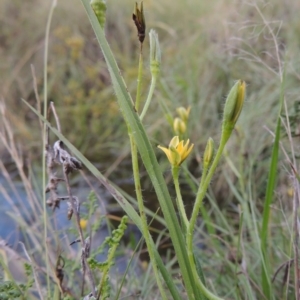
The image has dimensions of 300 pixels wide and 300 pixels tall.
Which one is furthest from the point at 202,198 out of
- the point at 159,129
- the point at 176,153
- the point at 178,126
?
the point at 159,129

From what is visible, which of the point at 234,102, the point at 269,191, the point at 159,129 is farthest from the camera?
the point at 159,129

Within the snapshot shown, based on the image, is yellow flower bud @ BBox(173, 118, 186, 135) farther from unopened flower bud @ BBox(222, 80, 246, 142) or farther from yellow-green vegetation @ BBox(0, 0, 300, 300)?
unopened flower bud @ BBox(222, 80, 246, 142)

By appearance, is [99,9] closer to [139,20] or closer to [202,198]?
[139,20]

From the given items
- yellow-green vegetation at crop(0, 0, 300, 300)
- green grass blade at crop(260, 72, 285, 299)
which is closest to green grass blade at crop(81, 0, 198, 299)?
yellow-green vegetation at crop(0, 0, 300, 300)

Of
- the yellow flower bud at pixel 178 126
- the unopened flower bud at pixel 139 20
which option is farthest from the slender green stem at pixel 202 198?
the yellow flower bud at pixel 178 126

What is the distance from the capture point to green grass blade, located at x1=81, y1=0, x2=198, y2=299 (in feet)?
1.33

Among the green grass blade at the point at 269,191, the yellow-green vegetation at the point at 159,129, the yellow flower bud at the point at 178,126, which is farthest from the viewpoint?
the yellow-green vegetation at the point at 159,129

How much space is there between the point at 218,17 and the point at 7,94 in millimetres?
1265

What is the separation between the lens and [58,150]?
472 millimetres

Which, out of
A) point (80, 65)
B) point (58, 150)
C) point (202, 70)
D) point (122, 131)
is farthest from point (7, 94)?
point (58, 150)

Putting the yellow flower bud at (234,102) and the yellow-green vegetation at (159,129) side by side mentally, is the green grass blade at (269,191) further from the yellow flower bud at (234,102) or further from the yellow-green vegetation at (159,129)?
the yellow flower bud at (234,102)

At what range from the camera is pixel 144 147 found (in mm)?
409

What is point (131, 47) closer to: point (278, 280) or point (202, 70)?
point (202, 70)

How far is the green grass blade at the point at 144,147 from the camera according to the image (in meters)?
0.41
